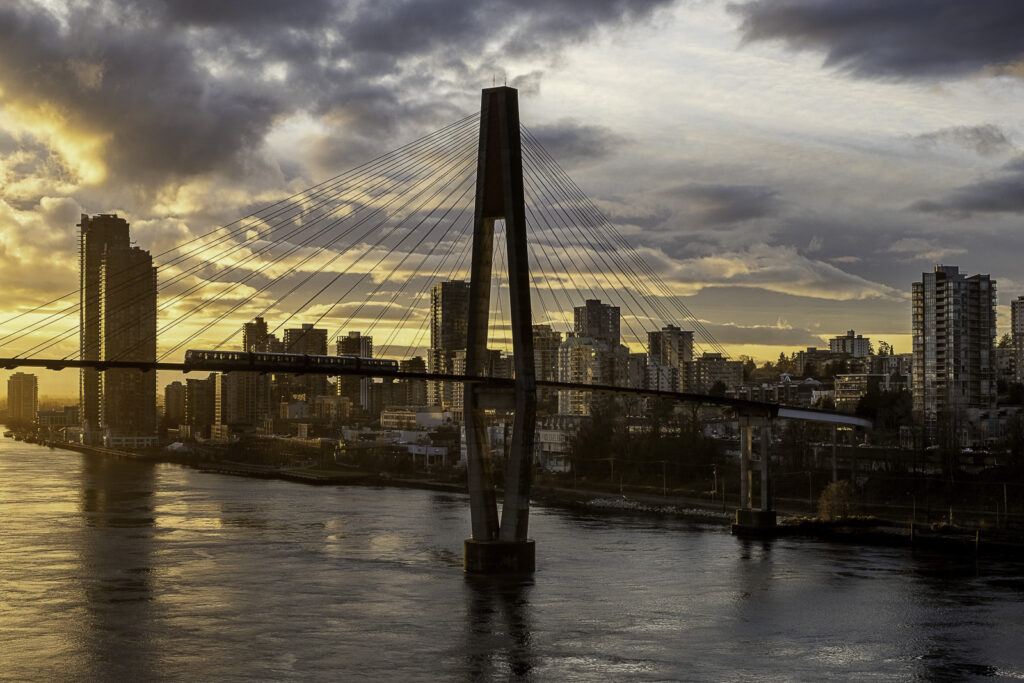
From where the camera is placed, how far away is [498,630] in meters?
28.2

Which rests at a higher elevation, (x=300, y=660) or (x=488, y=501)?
(x=488, y=501)

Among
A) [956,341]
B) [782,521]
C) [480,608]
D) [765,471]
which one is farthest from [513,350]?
[956,341]

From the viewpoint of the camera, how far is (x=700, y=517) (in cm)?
6066

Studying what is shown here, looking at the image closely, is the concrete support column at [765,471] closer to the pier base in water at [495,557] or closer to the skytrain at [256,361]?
the pier base in water at [495,557]

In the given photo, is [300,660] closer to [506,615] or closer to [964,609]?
[506,615]

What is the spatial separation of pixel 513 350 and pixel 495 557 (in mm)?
6573

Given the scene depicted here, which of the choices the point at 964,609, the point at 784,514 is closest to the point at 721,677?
the point at 964,609

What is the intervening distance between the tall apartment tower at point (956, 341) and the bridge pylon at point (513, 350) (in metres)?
75.4

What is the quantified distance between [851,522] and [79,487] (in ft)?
204

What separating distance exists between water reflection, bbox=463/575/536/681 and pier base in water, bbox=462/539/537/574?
35 cm

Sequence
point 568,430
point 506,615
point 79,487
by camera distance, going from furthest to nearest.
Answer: point 568,430
point 79,487
point 506,615

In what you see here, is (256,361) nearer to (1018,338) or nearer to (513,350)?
(513,350)

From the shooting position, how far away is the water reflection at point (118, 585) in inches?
1004

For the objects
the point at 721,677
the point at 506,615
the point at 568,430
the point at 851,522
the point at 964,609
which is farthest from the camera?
the point at 568,430
